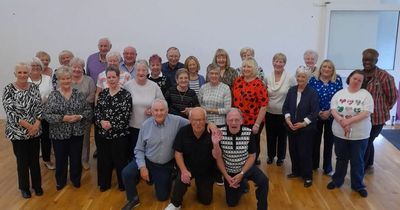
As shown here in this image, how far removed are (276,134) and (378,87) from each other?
1.21 metres

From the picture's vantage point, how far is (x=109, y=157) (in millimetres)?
3602

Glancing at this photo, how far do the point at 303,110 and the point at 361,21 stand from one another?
299cm

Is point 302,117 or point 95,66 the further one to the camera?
point 95,66

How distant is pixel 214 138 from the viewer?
312 centimetres

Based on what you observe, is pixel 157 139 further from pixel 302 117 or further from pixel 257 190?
pixel 302 117

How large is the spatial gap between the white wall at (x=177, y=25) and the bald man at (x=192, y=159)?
300 centimetres

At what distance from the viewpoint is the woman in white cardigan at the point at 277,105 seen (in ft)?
13.2

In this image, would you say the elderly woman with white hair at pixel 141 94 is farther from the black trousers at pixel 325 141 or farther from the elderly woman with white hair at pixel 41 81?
the black trousers at pixel 325 141

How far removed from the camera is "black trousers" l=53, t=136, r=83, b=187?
358 cm

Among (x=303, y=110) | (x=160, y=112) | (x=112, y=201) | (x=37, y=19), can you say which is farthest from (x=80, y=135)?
(x=37, y=19)

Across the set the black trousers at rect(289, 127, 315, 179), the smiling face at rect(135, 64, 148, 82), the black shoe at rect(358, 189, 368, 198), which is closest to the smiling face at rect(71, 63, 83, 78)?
the smiling face at rect(135, 64, 148, 82)

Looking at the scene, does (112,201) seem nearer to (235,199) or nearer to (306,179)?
(235,199)

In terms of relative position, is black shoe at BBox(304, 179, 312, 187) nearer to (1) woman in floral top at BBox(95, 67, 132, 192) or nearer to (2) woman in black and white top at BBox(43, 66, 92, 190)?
(1) woman in floral top at BBox(95, 67, 132, 192)

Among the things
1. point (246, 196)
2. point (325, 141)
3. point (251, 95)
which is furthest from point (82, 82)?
point (325, 141)
